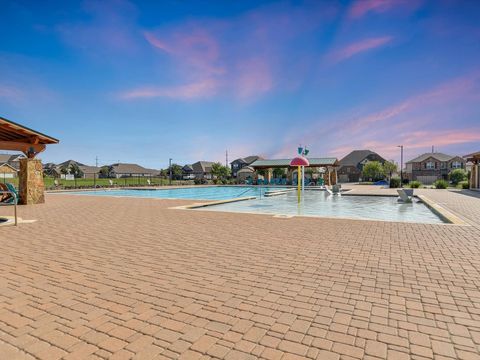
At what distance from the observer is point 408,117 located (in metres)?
23.4

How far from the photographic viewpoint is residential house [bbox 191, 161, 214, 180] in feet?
293

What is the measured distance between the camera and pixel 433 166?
60.6m

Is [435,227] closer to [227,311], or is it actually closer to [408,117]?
[227,311]

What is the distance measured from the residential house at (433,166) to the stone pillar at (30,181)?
66.8 meters

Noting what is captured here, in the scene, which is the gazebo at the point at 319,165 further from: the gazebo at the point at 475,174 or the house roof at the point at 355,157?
the house roof at the point at 355,157

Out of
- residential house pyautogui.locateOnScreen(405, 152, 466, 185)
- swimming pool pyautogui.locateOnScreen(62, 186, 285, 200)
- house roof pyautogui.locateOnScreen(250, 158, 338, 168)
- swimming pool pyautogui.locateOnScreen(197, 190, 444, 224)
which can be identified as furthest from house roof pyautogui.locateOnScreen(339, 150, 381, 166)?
swimming pool pyautogui.locateOnScreen(197, 190, 444, 224)

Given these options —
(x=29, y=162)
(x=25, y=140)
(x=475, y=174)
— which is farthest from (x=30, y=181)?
(x=475, y=174)

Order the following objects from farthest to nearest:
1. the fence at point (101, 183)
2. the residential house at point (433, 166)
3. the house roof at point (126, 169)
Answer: the house roof at point (126, 169) < the residential house at point (433, 166) < the fence at point (101, 183)

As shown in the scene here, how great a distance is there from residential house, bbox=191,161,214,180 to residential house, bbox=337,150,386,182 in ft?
130

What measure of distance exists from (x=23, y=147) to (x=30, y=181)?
5.91 ft

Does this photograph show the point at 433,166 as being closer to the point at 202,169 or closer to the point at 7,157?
the point at 202,169

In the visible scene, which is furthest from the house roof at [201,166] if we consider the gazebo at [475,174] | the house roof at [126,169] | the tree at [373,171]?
the gazebo at [475,174]

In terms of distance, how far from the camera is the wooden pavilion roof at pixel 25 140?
1312cm

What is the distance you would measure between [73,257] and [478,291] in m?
6.28
